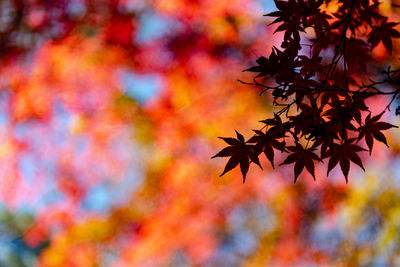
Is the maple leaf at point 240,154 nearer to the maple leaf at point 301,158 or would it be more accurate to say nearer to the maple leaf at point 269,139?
the maple leaf at point 269,139

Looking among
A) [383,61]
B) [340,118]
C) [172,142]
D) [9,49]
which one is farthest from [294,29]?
[9,49]

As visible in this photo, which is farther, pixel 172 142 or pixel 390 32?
pixel 172 142

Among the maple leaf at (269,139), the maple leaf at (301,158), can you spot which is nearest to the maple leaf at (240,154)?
the maple leaf at (269,139)

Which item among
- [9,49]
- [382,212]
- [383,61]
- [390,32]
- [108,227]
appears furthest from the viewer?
[108,227]

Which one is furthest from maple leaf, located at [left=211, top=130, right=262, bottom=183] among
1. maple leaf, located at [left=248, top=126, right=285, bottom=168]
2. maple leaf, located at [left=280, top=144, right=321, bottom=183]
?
maple leaf, located at [left=280, top=144, right=321, bottom=183]

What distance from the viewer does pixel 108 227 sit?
3.86 meters

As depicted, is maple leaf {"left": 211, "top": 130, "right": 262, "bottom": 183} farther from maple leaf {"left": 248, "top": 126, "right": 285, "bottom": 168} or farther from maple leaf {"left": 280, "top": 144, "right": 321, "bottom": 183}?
maple leaf {"left": 280, "top": 144, "right": 321, "bottom": 183}

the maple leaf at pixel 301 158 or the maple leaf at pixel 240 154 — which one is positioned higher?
the maple leaf at pixel 301 158

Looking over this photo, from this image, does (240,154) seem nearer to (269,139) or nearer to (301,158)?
(269,139)

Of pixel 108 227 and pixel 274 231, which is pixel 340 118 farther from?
pixel 108 227

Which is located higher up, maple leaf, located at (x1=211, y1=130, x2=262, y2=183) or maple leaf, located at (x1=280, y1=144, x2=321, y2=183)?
maple leaf, located at (x1=280, y1=144, x2=321, y2=183)

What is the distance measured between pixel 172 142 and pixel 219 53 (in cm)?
80

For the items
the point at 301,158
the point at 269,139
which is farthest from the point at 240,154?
the point at 301,158

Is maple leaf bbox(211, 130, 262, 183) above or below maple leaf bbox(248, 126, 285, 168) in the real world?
below
